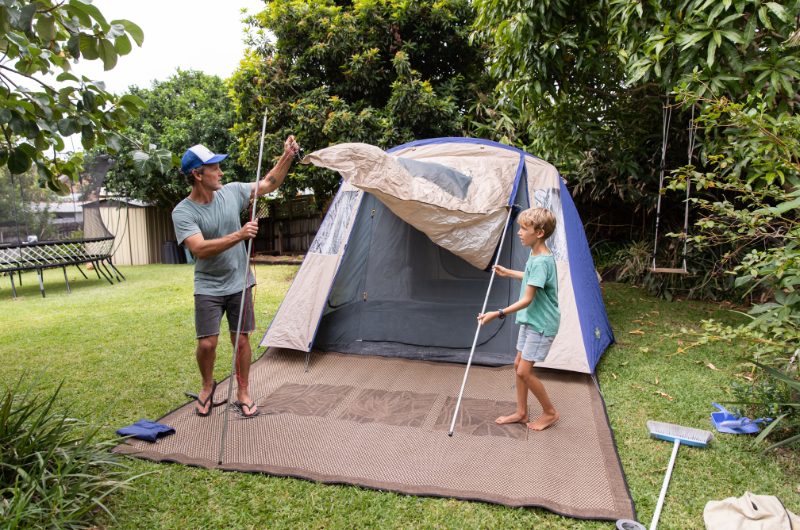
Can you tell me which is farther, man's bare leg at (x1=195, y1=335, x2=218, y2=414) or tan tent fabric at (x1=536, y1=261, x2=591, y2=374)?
tan tent fabric at (x1=536, y1=261, x2=591, y2=374)

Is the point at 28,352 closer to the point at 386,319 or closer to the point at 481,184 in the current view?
the point at 386,319

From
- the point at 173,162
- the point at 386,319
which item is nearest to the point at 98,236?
the point at 386,319

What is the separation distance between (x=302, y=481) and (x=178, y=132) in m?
9.91

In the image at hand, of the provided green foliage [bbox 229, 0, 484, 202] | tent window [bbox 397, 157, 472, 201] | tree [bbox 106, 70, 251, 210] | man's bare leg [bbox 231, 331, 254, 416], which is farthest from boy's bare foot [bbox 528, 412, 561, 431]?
tree [bbox 106, 70, 251, 210]

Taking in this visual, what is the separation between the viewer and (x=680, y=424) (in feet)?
8.07

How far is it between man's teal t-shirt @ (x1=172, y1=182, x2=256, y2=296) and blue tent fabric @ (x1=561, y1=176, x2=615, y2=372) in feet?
7.13

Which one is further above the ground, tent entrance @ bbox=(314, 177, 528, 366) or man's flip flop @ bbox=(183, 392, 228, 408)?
tent entrance @ bbox=(314, 177, 528, 366)

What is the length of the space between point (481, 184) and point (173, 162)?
1975 mm

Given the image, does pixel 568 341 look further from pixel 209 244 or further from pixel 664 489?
pixel 209 244

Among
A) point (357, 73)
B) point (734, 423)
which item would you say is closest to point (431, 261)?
point (734, 423)

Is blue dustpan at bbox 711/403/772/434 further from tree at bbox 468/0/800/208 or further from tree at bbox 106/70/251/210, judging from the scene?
tree at bbox 106/70/251/210

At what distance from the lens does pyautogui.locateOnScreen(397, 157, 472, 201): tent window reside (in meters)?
3.13

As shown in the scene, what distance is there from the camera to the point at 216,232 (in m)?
2.49

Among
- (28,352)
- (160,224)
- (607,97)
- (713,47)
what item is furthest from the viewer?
(160,224)
